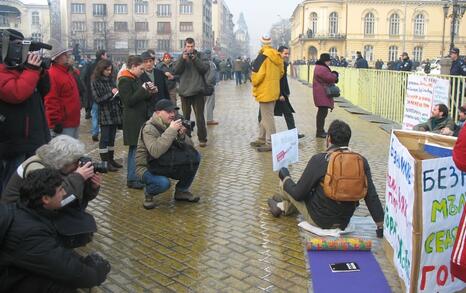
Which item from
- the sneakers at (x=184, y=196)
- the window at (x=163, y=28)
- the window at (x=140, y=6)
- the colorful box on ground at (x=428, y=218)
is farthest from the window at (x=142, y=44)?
the colorful box on ground at (x=428, y=218)

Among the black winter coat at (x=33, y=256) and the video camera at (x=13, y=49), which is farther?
the video camera at (x=13, y=49)

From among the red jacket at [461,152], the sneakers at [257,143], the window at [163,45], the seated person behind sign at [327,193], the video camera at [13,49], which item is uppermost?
the window at [163,45]

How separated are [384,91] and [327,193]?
37.4ft

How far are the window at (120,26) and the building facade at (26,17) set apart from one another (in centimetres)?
1570

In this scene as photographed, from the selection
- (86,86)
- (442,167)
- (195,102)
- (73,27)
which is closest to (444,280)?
(442,167)

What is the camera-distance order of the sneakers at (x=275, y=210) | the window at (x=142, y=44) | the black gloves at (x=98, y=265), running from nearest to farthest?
1. the black gloves at (x=98, y=265)
2. the sneakers at (x=275, y=210)
3. the window at (x=142, y=44)

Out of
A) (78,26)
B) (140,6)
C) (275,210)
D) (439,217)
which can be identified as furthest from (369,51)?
(439,217)

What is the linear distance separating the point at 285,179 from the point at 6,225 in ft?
10.5

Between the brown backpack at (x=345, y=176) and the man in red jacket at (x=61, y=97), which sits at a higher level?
the man in red jacket at (x=61, y=97)

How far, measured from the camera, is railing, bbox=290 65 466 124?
1027cm

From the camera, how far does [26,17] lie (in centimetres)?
9019

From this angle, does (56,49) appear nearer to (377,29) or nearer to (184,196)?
(184,196)

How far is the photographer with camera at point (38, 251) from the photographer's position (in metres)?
3.13

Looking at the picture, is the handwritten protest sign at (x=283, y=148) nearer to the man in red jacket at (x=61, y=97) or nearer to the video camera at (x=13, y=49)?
the man in red jacket at (x=61, y=97)
